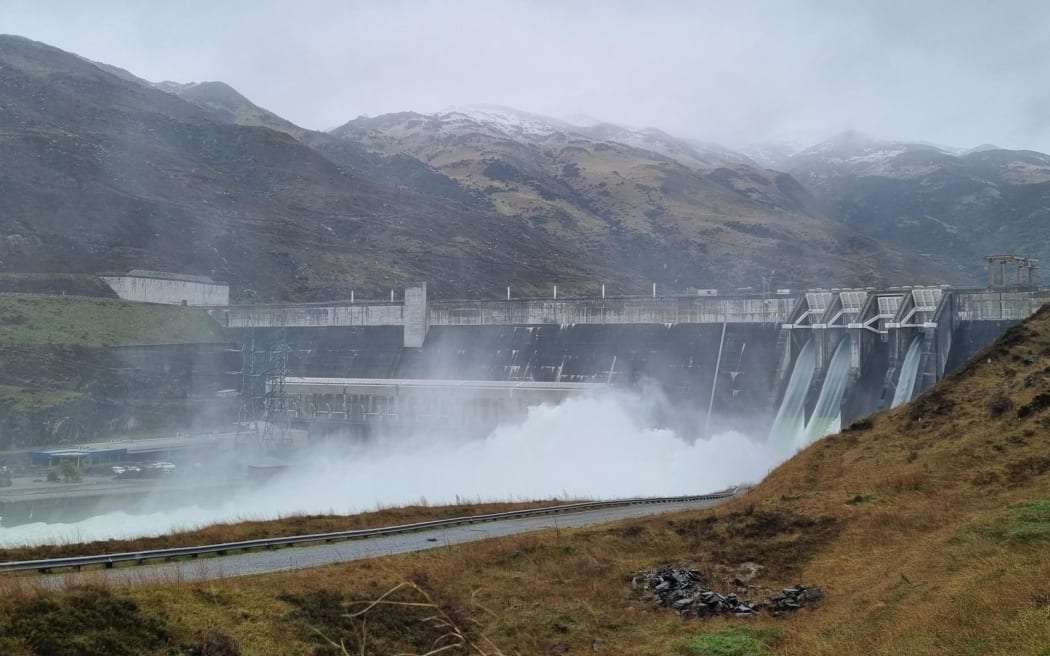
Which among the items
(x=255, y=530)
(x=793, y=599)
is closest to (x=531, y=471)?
(x=255, y=530)

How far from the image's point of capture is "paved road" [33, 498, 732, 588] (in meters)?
17.0

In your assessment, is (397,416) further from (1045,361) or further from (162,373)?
(1045,361)

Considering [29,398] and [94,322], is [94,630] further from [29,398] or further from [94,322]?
[94,322]

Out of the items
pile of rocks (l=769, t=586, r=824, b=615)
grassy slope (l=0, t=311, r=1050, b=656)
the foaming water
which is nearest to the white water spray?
the foaming water

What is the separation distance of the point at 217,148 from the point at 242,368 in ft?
340

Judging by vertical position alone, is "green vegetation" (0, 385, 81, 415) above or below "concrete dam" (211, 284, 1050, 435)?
below

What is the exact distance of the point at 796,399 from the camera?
51938 millimetres

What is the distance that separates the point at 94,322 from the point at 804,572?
76.3 meters

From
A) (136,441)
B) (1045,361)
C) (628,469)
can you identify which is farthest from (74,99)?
(1045,361)

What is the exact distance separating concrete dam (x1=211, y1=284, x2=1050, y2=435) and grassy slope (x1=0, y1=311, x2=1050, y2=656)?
20.7m

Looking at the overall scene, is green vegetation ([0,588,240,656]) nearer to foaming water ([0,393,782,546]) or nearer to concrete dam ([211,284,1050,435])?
foaming water ([0,393,782,546])

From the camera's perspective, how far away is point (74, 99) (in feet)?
517

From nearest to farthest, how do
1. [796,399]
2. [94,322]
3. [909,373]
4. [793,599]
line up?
[793,599] < [909,373] < [796,399] < [94,322]

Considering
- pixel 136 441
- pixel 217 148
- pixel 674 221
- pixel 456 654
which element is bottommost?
pixel 136 441
